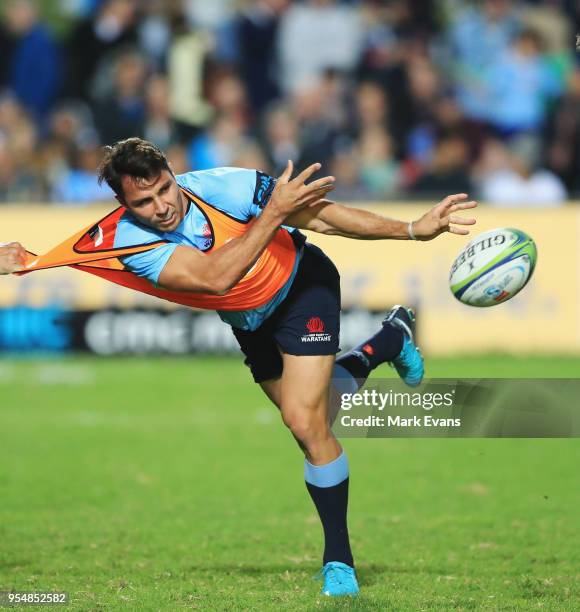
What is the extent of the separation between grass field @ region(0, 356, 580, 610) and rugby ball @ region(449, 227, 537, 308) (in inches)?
52.9

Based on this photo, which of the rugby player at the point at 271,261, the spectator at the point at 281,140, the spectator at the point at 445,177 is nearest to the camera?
the rugby player at the point at 271,261

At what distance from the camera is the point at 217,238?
593cm

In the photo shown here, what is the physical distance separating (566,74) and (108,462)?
9184 mm

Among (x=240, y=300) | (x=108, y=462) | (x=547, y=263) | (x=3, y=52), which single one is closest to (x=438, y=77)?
(x=547, y=263)

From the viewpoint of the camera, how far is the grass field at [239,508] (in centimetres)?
598

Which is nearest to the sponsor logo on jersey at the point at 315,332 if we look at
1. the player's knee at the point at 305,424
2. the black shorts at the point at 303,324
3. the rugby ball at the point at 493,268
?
the black shorts at the point at 303,324

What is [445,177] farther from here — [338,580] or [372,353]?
[338,580]

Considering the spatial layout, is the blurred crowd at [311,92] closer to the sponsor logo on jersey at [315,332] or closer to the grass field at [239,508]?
the grass field at [239,508]

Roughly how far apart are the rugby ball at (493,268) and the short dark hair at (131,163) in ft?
5.33

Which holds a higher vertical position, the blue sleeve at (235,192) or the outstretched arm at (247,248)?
the blue sleeve at (235,192)

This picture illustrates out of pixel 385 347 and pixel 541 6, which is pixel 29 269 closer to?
pixel 385 347

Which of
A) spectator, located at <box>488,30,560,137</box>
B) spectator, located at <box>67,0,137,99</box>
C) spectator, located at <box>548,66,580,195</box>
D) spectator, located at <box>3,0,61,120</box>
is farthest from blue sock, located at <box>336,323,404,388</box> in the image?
spectator, located at <box>3,0,61,120</box>

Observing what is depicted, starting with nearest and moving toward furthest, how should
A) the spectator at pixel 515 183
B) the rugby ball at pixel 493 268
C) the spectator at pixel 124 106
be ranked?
the rugby ball at pixel 493 268, the spectator at pixel 515 183, the spectator at pixel 124 106

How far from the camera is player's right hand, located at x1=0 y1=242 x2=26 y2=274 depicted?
5906 mm
